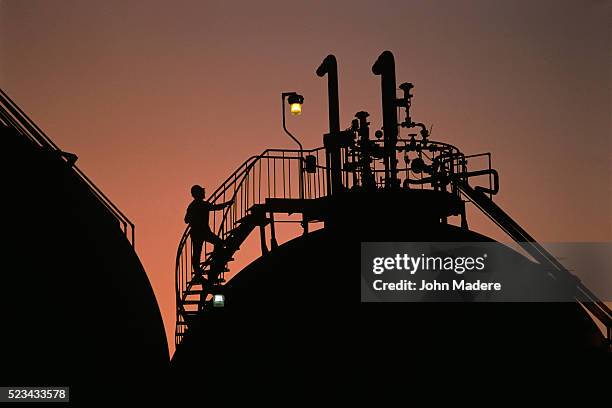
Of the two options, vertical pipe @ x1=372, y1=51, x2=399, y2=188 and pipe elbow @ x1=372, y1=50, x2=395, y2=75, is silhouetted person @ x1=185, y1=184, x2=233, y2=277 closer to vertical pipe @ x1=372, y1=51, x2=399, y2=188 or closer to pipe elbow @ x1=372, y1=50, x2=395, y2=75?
vertical pipe @ x1=372, y1=51, x2=399, y2=188

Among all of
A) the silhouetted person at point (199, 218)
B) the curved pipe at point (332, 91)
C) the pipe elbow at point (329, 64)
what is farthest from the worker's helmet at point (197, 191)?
the pipe elbow at point (329, 64)

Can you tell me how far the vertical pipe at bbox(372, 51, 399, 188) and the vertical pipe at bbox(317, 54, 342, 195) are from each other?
1154 millimetres

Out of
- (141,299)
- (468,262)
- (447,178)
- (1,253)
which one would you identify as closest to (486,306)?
(468,262)

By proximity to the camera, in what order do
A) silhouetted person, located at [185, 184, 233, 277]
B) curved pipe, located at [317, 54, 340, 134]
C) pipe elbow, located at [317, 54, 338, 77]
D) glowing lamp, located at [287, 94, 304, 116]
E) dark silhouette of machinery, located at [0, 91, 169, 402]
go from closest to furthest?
1. dark silhouette of machinery, located at [0, 91, 169, 402]
2. glowing lamp, located at [287, 94, 304, 116]
3. silhouetted person, located at [185, 184, 233, 277]
4. curved pipe, located at [317, 54, 340, 134]
5. pipe elbow, located at [317, 54, 338, 77]

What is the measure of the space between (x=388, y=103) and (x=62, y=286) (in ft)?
31.4

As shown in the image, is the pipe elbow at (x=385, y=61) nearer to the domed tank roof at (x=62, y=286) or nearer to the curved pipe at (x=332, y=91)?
the curved pipe at (x=332, y=91)

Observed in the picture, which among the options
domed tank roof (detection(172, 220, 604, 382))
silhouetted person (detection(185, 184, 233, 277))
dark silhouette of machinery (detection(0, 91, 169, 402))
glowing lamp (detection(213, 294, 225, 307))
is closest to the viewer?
dark silhouette of machinery (detection(0, 91, 169, 402))

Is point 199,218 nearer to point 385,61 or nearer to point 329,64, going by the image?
point 329,64

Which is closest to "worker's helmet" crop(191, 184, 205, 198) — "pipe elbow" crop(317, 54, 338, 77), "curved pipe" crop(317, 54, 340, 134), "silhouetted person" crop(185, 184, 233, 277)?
"silhouetted person" crop(185, 184, 233, 277)

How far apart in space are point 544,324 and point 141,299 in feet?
27.8

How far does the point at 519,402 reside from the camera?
14812 mm

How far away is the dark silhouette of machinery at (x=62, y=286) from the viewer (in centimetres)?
1245

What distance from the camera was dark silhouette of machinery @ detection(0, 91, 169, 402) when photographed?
12.5 meters

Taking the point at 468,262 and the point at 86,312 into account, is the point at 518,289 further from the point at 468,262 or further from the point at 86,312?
the point at 86,312
